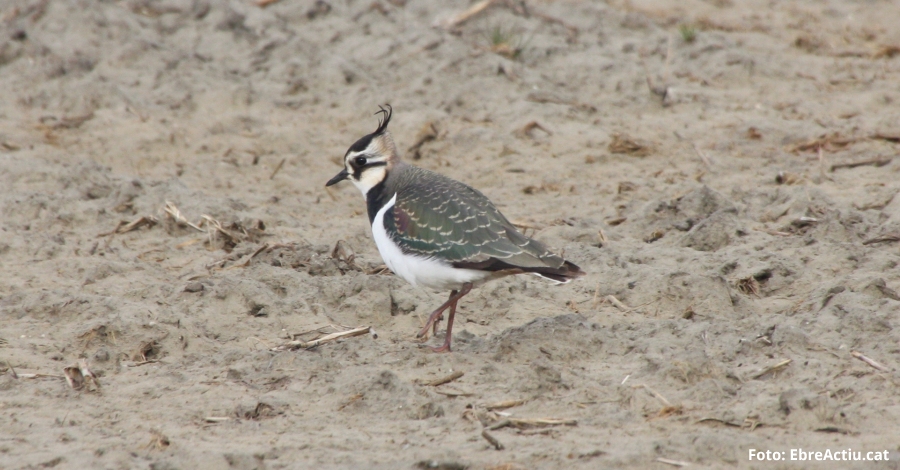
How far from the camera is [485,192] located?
9070mm

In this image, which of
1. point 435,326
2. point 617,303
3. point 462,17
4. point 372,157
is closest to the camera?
point 435,326

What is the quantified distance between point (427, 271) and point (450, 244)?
22 cm

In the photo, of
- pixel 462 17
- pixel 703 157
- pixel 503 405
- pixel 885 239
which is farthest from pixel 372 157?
pixel 462 17

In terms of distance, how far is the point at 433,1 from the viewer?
12.2 m

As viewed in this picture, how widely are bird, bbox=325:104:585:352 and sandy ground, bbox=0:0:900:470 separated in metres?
0.34

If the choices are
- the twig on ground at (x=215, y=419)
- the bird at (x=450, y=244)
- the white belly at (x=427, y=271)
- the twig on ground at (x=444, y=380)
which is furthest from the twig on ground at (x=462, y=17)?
the twig on ground at (x=215, y=419)

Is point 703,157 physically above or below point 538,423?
below

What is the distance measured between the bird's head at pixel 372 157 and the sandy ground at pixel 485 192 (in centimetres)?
66

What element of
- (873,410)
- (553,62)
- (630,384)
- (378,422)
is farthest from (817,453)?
(553,62)

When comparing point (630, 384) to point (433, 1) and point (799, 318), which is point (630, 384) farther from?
point (433, 1)

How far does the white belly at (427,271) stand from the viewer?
20.6 ft

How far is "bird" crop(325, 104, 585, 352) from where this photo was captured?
612 centimetres

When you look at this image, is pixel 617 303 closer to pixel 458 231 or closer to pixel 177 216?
pixel 458 231

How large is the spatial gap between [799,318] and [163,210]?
16.1 ft
